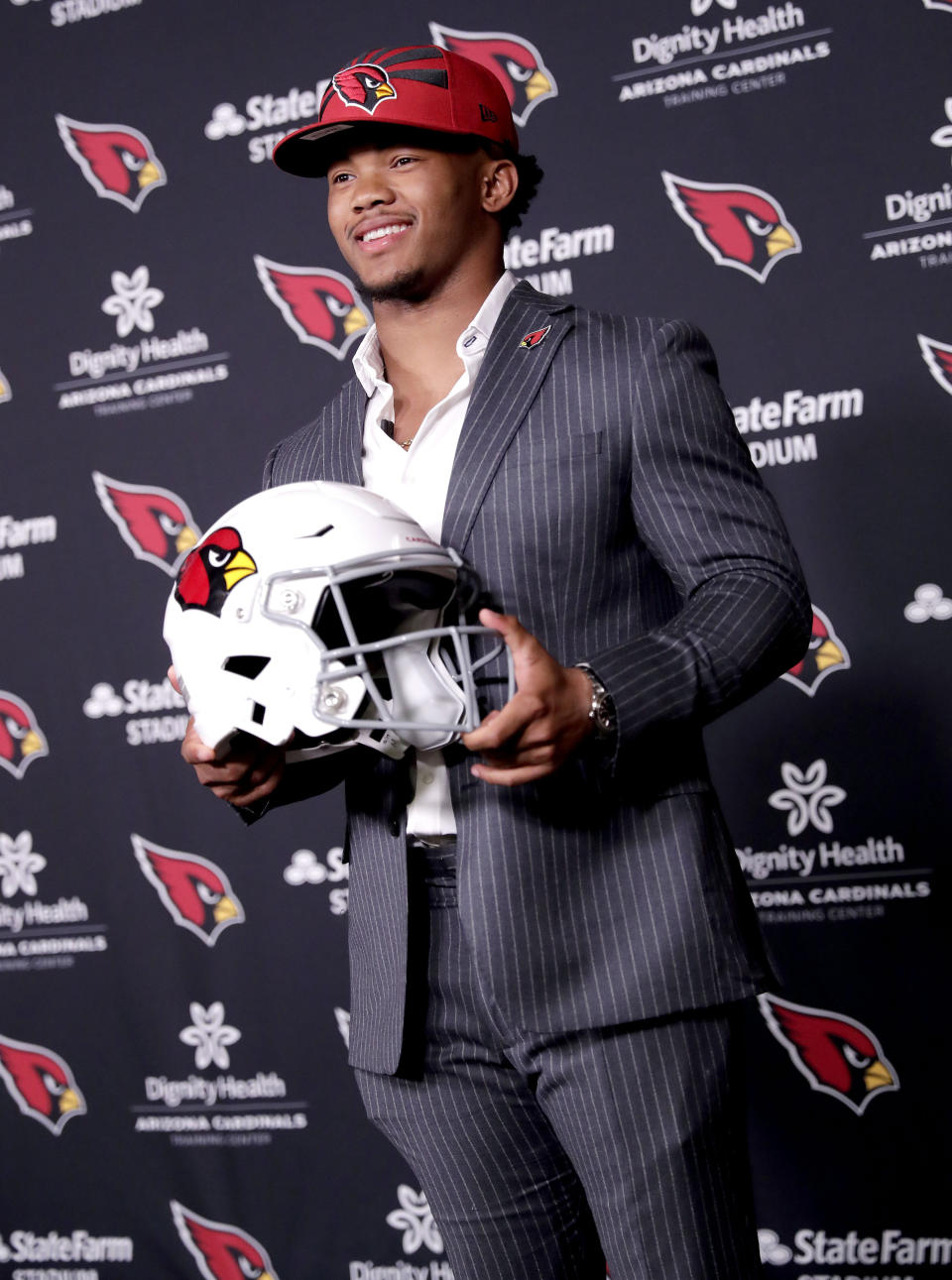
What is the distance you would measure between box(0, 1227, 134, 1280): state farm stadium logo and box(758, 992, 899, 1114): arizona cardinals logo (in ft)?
5.33

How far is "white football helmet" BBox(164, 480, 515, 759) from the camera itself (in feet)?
3.99

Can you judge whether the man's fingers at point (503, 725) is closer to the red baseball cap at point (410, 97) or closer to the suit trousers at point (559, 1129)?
the suit trousers at point (559, 1129)

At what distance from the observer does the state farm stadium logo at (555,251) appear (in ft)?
8.65

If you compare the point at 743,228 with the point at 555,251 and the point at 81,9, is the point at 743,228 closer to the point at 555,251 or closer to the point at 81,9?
the point at 555,251

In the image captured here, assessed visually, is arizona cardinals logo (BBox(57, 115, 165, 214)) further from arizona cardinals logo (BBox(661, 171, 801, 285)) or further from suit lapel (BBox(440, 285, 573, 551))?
suit lapel (BBox(440, 285, 573, 551))

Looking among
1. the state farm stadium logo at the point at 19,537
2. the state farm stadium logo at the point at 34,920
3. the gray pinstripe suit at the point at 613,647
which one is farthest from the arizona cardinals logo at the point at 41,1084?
the gray pinstripe suit at the point at 613,647

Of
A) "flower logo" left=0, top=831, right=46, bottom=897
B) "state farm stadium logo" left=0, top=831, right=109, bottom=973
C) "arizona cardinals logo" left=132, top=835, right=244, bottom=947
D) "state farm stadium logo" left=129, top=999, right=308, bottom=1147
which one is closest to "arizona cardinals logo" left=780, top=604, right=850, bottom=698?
"arizona cardinals logo" left=132, top=835, right=244, bottom=947

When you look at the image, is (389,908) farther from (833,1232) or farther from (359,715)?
(833,1232)

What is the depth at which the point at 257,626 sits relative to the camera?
49.8 inches

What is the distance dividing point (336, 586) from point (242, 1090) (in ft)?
6.75

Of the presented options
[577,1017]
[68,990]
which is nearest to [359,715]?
[577,1017]

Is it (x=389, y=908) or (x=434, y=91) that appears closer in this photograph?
(x=389, y=908)

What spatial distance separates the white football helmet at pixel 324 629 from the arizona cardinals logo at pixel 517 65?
168 cm

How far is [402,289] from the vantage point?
1.51 m
